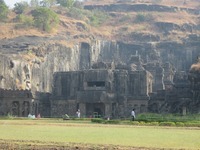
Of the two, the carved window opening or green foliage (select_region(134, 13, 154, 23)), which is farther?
green foliage (select_region(134, 13, 154, 23))

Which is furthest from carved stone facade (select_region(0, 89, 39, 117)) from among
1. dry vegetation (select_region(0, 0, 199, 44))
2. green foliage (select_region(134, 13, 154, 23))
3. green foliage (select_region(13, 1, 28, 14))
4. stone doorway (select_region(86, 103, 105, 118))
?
green foliage (select_region(134, 13, 154, 23))

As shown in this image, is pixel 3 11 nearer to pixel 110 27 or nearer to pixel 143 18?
pixel 110 27

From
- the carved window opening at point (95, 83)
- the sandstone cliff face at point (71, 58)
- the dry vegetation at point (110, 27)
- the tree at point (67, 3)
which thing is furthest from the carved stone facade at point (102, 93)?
the tree at point (67, 3)

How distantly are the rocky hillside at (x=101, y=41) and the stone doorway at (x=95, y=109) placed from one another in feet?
31.2

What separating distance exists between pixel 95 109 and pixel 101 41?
44.5 metres

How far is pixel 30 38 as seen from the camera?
358 ft

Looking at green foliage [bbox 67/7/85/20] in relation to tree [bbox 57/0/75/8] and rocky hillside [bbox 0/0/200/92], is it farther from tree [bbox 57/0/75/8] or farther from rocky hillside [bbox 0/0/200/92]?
tree [bbox 57/0/75/8]

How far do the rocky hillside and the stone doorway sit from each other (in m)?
9.51

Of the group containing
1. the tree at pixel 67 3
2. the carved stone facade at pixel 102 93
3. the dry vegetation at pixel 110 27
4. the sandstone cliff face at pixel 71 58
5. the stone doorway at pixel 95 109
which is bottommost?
the stone doorway at pixel 95 109

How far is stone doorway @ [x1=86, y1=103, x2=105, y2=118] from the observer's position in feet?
249

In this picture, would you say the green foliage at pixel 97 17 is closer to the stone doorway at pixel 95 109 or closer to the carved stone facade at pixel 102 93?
the carved stone facade at pixel 102 93

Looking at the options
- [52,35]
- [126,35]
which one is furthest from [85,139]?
[126,35]

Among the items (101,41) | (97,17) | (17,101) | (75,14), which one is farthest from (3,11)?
(17,101)

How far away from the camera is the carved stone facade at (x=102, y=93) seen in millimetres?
75062
